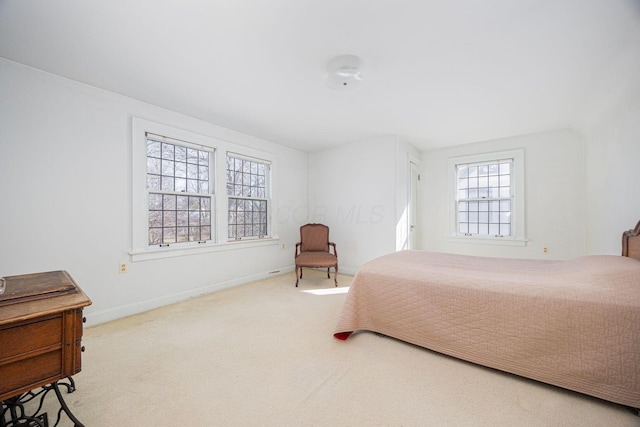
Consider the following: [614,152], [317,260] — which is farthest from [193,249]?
[614,152]

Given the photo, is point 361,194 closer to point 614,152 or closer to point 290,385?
point 614,152

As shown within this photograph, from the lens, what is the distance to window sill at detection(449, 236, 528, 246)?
159 inches

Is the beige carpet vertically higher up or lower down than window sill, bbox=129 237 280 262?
lower down

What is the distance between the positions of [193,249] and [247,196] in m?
1.20

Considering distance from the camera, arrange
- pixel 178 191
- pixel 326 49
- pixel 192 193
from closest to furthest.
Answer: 1. pixel 326 49
2. pixel 178 191
3. pixel 192 193

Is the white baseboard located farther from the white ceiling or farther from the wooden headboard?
the wooden headboard

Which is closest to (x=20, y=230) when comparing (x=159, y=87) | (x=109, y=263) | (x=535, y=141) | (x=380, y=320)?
(x=109, y=263)

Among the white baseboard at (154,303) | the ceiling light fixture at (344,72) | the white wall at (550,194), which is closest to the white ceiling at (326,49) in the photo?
the ceiling light fixture at (344,72)

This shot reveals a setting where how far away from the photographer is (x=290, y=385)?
5.27 ft

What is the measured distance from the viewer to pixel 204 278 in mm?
3426

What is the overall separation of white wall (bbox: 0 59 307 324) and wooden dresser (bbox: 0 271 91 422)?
1452mm

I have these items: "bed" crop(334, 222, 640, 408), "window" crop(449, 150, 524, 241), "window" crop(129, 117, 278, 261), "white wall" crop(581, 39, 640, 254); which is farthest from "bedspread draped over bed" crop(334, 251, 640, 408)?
"window" crop(129, 117, 278, 261)

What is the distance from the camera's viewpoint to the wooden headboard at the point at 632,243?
2038mm

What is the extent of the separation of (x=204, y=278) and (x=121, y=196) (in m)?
1.44
